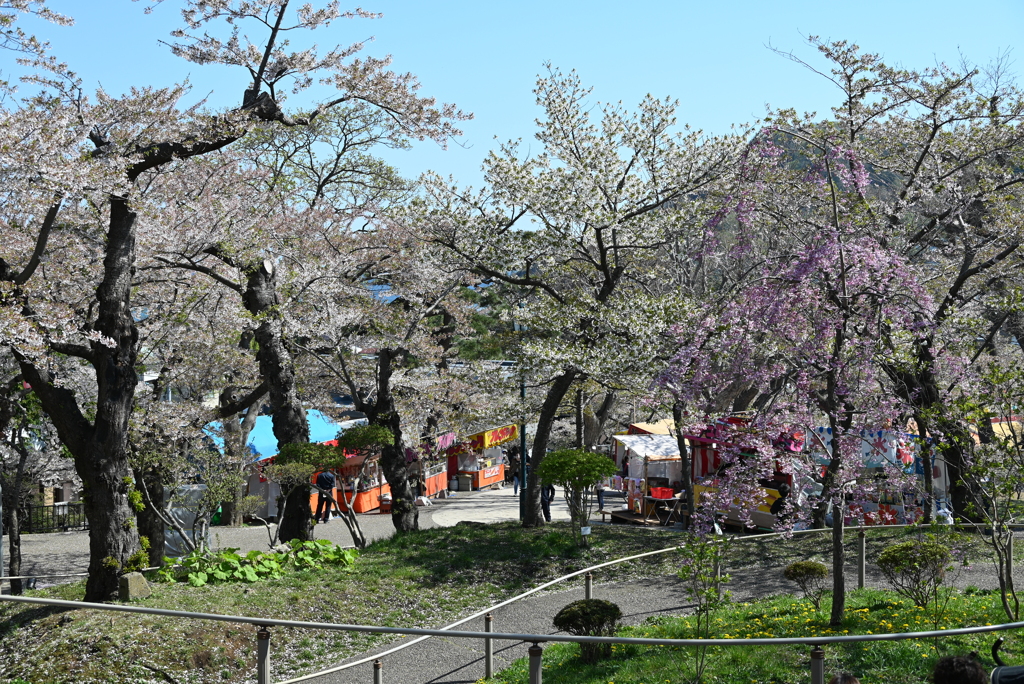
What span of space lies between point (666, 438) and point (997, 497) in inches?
617

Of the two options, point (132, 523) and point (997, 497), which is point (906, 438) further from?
point (132, 523)

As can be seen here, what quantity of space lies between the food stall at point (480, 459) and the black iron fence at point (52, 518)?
1297 centimetres

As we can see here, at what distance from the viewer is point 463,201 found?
17.8 metres

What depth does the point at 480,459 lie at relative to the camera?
120 feet

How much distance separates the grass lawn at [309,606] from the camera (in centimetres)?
923

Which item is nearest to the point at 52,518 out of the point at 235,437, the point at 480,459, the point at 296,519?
the point at 235,437

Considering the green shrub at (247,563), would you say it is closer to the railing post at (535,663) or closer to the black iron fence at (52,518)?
the railing post at (535,663)

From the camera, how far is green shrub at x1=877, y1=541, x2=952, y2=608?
31.1 ft

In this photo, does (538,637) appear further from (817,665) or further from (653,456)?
→ (653,456)

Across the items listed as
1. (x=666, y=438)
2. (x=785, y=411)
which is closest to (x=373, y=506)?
(x=666, y=438)

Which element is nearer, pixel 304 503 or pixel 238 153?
pixel 304 503

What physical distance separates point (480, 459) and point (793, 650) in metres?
28.5

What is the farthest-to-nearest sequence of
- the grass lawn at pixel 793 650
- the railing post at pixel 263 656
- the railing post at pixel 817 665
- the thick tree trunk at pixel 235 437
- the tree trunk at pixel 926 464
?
the thick tree trunk at pixel 235 437, the tree trunk at pixel 926 464, the grass lawn at pixel 793 650, the railing post at pixel 263 656, the railing post at pixel 817 665

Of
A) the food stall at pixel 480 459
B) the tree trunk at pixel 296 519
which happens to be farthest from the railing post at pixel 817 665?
the food stall at pixel 480 459
